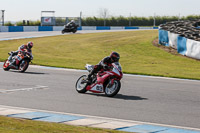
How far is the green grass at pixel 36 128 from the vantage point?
7.31 meters

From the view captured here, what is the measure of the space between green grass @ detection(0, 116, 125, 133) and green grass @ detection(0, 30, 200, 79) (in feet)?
39.9

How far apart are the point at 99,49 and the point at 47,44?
6082 millimetres

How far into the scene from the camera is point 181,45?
29.5 m

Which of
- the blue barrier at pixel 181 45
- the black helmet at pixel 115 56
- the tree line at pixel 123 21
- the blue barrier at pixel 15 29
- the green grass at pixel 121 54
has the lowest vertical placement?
the green grass at pixel 121 54

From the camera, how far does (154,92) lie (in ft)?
45.4

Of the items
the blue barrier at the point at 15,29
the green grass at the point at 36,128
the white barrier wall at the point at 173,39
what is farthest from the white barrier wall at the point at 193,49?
the blue barrier at the point at 15,29

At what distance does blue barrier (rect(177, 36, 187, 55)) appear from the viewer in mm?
28534

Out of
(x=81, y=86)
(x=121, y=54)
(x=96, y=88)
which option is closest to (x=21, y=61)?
(x=81, y=86)

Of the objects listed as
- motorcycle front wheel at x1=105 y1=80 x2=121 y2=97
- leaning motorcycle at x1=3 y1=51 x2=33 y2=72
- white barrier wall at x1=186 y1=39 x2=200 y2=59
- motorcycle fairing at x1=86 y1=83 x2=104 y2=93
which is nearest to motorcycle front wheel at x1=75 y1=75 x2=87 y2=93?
motorcycle fairing at x1=86 y1=83 x2=104 y2=93

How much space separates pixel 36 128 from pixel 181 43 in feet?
75.2

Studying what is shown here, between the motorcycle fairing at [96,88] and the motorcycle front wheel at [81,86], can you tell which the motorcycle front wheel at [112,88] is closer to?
the motorcycle fairing at [96,88]

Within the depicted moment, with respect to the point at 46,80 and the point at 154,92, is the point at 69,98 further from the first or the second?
the point at 46,80

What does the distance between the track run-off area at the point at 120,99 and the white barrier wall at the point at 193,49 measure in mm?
9566

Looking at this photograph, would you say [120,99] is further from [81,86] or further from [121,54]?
[121,54]
